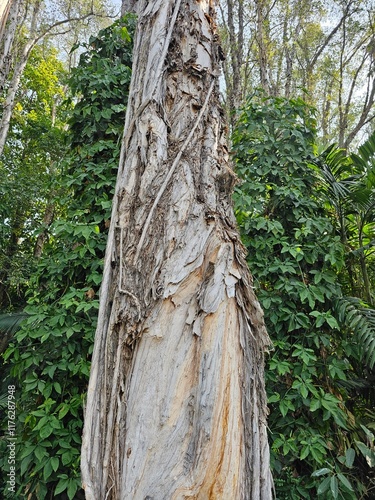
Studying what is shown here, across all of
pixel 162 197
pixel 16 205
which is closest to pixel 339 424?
pixel 162 197

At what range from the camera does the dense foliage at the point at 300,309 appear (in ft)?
6.97

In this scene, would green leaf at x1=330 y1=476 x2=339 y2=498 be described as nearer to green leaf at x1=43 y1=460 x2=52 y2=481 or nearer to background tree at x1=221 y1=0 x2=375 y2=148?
green leaf at x1=43 y1=460 x2=52 y2=481

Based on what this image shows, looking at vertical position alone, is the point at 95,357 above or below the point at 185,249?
below

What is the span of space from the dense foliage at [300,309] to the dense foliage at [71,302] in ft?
3.00

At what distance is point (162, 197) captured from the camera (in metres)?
1.24

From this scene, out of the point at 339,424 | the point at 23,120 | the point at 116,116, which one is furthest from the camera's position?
the point at 23,120

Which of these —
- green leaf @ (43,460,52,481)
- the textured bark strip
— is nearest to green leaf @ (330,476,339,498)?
the textured bark strip

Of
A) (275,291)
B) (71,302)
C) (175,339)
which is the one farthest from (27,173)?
(175,339)

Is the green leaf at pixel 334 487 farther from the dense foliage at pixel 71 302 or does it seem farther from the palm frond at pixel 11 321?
the palm frond at pixel 11 321

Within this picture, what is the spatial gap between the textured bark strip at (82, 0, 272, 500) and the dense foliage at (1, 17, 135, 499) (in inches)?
37.5

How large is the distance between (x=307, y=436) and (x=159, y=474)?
149 centimetres

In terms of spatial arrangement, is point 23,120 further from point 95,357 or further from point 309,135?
point 95,357

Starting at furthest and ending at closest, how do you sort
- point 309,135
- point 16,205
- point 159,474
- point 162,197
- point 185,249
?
point 16,205 < point 309,135 < point 162,197 < point 185,249 < point 159,474

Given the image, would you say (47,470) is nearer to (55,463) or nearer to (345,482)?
(55,463)
